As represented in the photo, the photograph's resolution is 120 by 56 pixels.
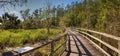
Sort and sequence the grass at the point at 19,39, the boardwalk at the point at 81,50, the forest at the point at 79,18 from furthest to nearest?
1. the grass at the point at 19,39
2. the forest at the point at 79,18
3. the boardwalk at the point at 81,50

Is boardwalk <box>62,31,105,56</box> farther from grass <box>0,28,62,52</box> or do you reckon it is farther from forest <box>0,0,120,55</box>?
grass <box>0,28,62,52</box>

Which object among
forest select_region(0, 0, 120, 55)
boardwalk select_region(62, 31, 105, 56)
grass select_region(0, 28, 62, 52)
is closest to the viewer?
boardwalk select_region(62, 31, 105, 56)

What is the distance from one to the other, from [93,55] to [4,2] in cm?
451

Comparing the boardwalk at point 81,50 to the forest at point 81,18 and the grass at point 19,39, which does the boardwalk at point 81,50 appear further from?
the grass at point 19,39

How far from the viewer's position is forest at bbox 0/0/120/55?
1745 cm

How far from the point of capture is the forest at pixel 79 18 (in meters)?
17.4

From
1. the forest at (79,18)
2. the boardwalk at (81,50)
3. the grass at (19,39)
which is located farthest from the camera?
the grass at (19,39)

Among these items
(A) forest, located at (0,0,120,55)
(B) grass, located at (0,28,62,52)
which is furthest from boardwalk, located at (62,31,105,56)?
(B) grass, located at (0,28,62,52)

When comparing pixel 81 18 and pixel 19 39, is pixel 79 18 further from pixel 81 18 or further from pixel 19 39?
pixel 19 39

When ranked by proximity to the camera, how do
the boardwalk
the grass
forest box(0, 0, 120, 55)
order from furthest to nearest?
the grass
forest box(0, 0, 120, 55)
the boardwalk

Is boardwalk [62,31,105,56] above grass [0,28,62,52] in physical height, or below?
above

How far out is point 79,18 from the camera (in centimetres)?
7275

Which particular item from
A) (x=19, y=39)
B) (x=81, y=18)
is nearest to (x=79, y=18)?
(x=81, y=18)

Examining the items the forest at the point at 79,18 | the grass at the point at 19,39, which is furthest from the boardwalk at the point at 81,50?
the grass at the point at 19,39
